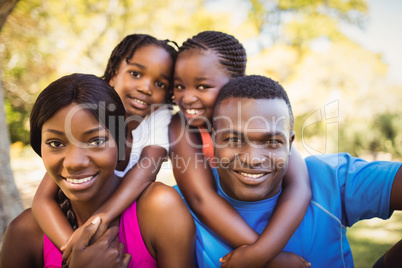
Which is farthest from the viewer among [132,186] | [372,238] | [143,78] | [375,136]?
[375,136]

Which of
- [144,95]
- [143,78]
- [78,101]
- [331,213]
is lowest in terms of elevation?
[331,213]

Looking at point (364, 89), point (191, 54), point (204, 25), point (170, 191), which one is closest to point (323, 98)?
point (364, 89)

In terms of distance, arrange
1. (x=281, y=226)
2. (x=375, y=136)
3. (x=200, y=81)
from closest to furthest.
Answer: (x=281, y=226)
(x=200, y=81)
(x=375, y=136)

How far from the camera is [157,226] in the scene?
68.3 inches

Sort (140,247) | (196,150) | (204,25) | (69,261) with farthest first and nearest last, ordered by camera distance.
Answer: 1. (204,25)
2. (196,150)
3. (140,247)
4. (69,261)

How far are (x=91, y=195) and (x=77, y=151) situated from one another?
0.30 meters

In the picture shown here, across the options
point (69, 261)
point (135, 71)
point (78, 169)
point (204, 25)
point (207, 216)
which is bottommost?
point (69, 261)

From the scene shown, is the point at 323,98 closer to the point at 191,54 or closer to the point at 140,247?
the point at 191,54

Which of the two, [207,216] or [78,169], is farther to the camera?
[207,216]

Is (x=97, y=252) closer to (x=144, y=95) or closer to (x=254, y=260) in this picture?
(x=254, y=260)

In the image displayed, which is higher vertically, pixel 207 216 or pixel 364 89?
pixel 364 89

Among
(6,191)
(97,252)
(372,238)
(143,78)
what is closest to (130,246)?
(97,252)

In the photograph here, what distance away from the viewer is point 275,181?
77.0 inches

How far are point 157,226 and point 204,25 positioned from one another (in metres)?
13.4
